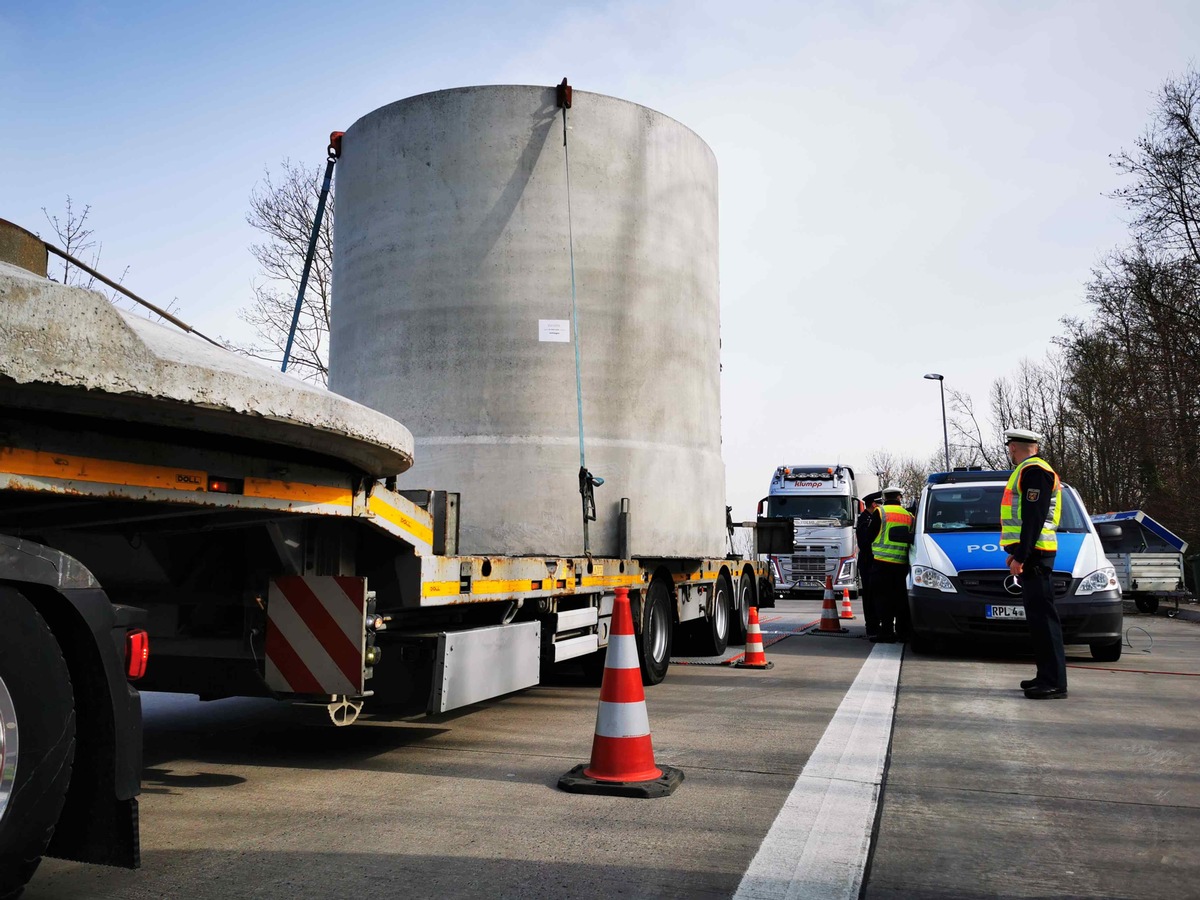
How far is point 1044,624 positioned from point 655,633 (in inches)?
118

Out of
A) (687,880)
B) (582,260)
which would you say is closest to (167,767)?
(687,880)

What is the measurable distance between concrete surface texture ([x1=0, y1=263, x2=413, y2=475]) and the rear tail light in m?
0.68

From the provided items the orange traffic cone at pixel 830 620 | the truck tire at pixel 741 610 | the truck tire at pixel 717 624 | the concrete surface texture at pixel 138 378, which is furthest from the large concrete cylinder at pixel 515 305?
the orange traffic cone at pixel 830 620

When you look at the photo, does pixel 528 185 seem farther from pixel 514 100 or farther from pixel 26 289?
pixel 26 289

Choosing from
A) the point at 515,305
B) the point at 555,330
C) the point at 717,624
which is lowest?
the point at 717,624

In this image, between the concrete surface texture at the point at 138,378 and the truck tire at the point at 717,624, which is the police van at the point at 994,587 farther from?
the concrete surface texture at the point at 138,378

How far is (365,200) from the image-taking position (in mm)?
8180

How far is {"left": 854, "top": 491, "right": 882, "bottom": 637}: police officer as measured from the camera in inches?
496

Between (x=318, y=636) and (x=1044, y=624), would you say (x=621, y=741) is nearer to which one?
(x=318, y=636)

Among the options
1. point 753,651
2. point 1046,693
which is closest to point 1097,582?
point 1046,693

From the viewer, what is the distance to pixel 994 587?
31.8 feet

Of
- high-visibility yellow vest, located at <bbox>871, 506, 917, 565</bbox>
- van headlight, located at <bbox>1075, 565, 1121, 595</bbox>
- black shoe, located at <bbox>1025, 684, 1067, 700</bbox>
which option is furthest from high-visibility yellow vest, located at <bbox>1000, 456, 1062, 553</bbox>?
high-visibility yellow vest, located at <bbox>871, 506, 917, 565</bbox>

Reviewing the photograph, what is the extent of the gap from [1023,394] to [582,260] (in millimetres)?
41205

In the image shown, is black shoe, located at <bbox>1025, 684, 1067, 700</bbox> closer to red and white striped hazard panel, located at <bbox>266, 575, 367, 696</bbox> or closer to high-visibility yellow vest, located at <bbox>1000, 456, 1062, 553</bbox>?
high-visibility yellow vest, located at <bbox>1000, 456, 1062, 553</bbox>
